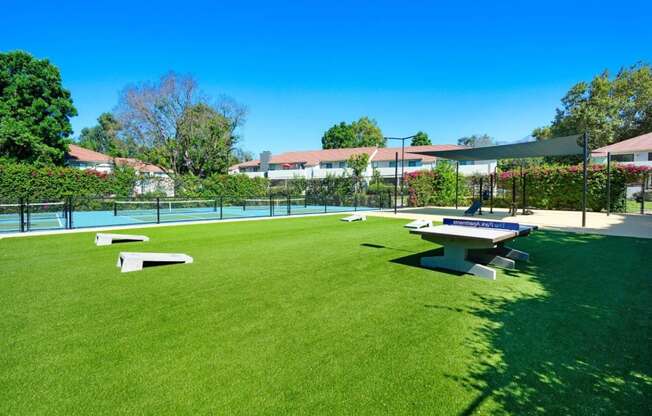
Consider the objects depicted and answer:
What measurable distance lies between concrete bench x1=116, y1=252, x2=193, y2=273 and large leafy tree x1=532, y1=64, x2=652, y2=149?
1656 inches

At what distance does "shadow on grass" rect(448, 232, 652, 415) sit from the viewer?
7.78 feet

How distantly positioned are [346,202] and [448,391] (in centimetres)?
2268

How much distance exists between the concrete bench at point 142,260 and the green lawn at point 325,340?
0.18 m

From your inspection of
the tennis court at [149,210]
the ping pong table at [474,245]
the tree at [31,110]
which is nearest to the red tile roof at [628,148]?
the tennis court at [149,210]

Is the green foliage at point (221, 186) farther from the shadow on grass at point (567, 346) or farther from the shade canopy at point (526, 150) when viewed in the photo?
the shadow on grass at point (567, 346)

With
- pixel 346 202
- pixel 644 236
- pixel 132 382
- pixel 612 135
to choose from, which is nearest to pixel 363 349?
pixel 132 382

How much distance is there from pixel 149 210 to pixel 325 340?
21.2 m

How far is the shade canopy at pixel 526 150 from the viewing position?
12974 mm

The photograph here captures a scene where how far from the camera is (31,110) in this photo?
26.5 meters

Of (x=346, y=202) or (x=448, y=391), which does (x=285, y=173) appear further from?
(x=448, y=391)

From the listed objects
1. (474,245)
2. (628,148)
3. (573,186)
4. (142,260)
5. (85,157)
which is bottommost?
(142,260)

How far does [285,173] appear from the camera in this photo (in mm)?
53094

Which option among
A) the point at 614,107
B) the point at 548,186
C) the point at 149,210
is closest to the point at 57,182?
the point at 149,210

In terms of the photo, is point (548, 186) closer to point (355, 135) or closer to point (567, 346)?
point (567, 346)
